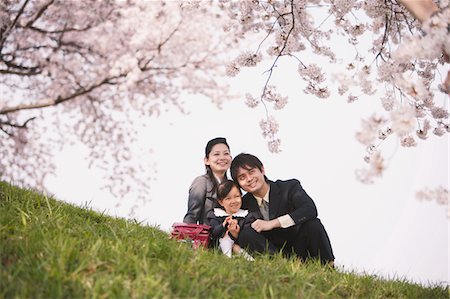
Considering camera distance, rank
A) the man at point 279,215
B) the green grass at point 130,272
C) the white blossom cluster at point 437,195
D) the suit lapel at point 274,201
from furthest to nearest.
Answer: the suit lapel at point 274,201, the man at point 279,215, the white blossom cluster at point 437,195, the green grass at point 130,272

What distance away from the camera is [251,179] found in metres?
4.83

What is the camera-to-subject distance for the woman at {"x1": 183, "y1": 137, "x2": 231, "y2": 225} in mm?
5316

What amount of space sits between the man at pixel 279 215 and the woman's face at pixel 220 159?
1.13ft

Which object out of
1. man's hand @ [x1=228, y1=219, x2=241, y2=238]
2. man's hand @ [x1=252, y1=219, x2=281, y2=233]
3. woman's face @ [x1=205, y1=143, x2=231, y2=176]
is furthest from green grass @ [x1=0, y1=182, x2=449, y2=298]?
woman's face @ [x1=205, y1=143, x2=231, y2=176]

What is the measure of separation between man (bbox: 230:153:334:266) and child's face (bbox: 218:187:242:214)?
7 cm

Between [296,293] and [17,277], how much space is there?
1.51 meters

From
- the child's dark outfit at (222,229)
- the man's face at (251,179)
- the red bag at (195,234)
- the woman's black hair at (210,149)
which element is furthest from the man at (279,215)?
the woman's black hair at (210,149)

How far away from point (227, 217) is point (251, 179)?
0.40 m

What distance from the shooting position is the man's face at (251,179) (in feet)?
15.9

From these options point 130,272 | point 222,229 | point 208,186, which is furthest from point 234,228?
point 130,272

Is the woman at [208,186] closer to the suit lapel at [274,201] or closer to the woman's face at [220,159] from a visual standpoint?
the woman's face at [220,159]

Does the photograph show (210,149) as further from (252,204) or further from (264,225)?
(264,225)

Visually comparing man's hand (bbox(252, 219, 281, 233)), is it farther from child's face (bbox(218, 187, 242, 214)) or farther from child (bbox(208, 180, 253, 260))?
child's face (bbox(218, 187, 242, 214))

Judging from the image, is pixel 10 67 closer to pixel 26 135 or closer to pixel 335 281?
pixel 26 135
